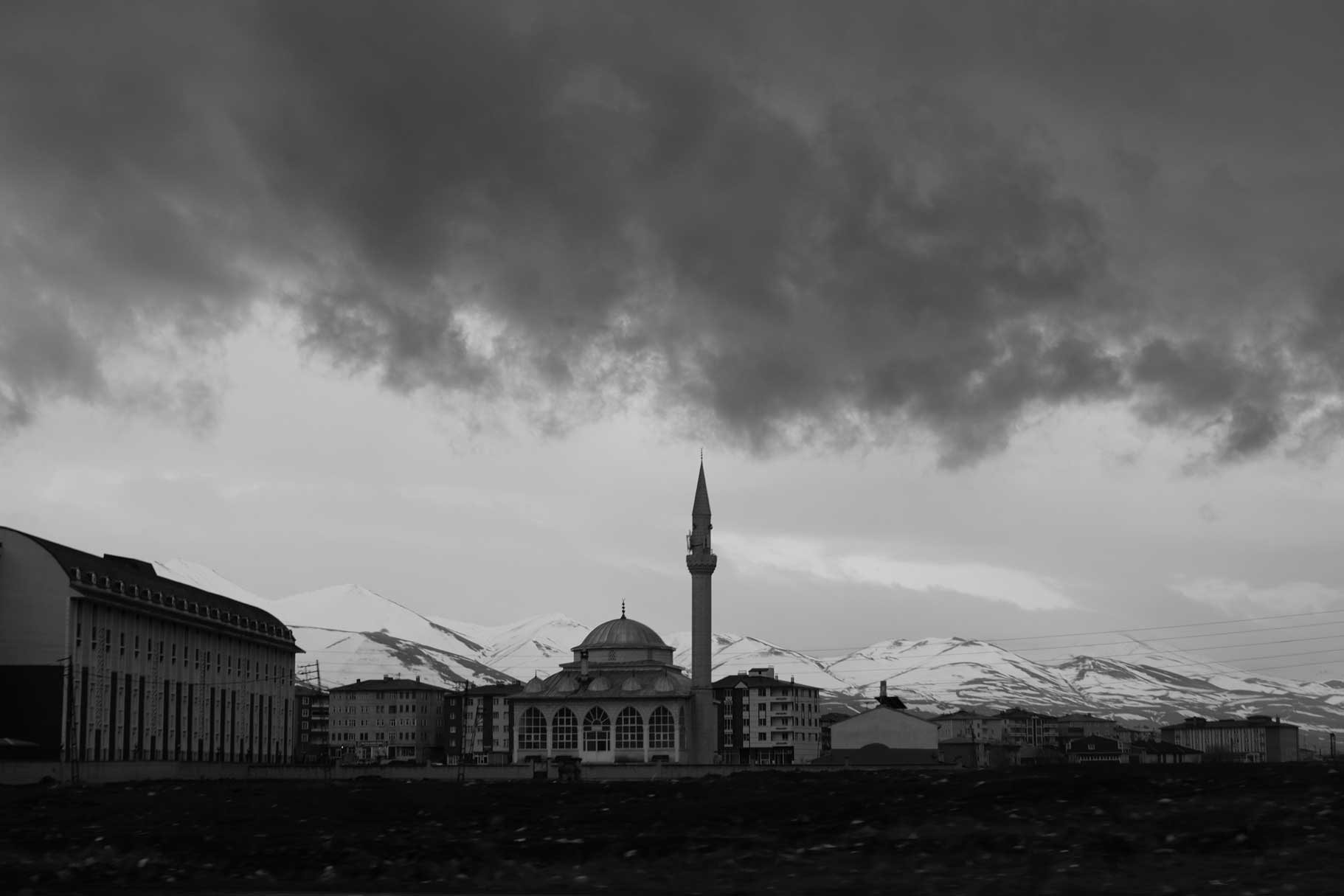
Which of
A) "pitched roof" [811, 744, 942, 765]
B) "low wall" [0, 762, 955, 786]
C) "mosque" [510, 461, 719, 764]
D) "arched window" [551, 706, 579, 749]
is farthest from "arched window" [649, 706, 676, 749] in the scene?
"low wall" [0, 762, 955, 786]

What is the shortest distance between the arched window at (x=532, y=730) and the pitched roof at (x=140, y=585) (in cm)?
2801

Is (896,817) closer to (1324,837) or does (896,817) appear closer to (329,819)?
(1324,837)

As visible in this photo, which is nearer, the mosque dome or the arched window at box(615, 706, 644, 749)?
the arched window at box(615, 706, 644, 749)

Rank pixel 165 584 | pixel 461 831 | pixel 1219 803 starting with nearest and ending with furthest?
pixel 1219 803
pixel 461 831
pixel 165 584

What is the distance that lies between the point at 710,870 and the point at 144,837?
14.1m

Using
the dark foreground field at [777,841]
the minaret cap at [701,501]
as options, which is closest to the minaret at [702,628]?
the minaret cap at [701,501]

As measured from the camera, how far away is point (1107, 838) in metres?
28.7

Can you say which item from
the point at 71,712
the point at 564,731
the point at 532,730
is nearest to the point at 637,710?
the point at 564,731

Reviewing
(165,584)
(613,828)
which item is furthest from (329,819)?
(165,584)

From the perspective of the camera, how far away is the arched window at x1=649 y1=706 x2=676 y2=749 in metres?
164

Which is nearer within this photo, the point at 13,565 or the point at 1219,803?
the point at 1219,803

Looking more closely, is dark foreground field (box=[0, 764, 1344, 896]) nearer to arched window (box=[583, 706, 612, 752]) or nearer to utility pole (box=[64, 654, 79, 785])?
utility pole (box=[64, 654, 79, 785])

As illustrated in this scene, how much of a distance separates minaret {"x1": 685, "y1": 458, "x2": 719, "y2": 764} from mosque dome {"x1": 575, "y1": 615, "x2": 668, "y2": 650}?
33.5 feet

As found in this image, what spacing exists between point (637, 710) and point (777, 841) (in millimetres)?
135967
